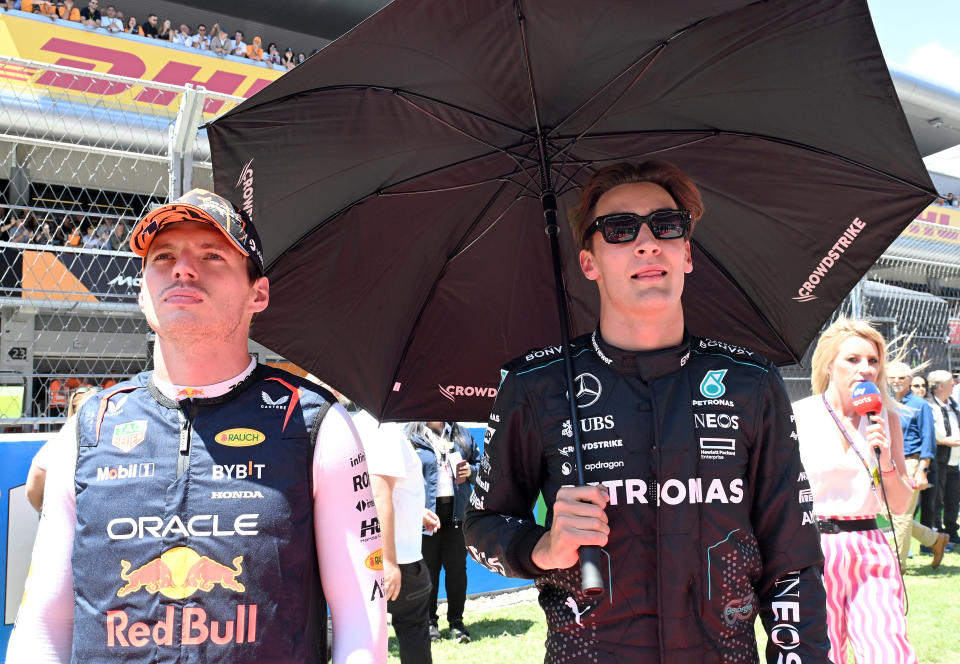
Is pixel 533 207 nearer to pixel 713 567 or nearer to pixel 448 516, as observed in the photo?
pixel 713 567

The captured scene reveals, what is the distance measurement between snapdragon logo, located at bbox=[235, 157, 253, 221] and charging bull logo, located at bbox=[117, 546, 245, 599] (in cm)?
110

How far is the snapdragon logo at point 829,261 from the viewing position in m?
2.39

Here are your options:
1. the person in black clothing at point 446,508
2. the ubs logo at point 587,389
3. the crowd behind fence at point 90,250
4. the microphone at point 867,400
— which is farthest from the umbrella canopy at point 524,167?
the person in black clothing at point 446,508

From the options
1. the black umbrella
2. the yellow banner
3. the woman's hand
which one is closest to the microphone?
the woman's hand

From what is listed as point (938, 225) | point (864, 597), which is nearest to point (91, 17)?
point (864, 597)

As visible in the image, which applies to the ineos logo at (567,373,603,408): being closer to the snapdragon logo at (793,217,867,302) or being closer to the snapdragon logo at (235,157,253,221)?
the snapdragon logo at (793,217,867,302)

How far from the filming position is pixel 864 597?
3285 mm

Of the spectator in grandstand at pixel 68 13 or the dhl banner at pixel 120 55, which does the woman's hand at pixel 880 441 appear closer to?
the dhl banner at pixel 120 55

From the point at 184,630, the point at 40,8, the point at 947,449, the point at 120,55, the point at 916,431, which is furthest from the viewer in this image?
the point at 120,55

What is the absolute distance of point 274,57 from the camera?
589 inches

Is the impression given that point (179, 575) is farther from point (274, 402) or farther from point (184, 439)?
point (274, 402)

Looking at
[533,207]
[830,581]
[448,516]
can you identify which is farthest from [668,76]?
[448,516]

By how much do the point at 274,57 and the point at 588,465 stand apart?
14899 millimetres

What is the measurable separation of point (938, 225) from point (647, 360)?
22.4 m
